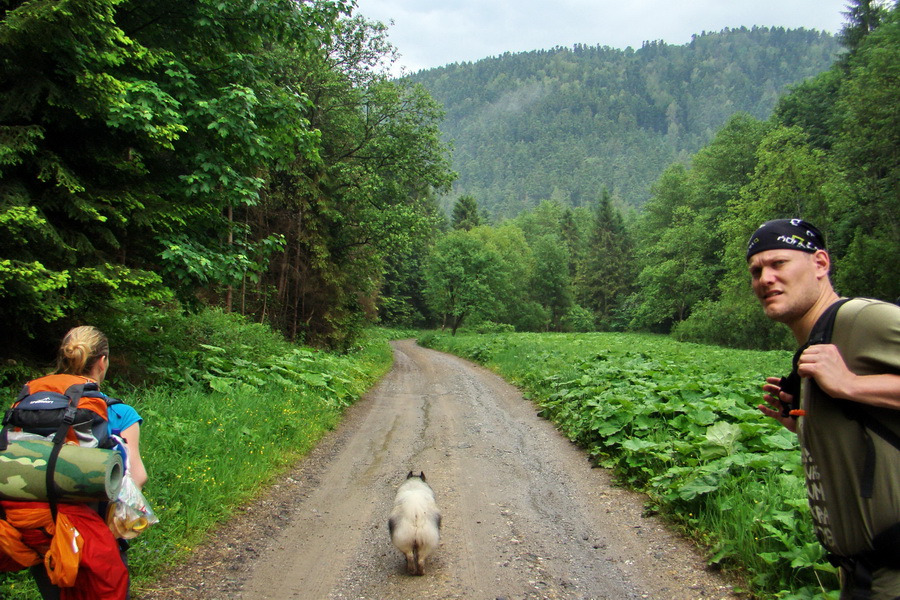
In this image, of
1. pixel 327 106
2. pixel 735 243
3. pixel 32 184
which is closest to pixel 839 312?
pixel 32 184

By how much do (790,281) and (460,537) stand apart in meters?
Result: 4.19

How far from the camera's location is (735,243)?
29.2m

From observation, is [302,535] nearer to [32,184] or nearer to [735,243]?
[32,184]

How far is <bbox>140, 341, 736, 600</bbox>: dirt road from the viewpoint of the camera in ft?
13.7

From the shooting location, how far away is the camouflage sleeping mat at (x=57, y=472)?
2.42 m

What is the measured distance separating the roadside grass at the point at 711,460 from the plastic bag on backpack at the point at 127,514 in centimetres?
430

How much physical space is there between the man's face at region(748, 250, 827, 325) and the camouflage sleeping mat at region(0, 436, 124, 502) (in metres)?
3.10

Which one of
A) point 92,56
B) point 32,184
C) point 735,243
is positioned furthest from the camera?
point 735,243

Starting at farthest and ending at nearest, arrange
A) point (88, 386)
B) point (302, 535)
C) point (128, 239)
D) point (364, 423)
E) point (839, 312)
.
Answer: point (364, 423) < point (128, 239) < point (302, 535) < point (88, 386) < point (839, 312)

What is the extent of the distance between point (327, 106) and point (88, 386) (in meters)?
18.2

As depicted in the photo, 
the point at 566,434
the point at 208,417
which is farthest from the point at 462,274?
the point at 208,417

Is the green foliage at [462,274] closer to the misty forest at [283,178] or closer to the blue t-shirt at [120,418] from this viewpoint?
the misty forest at [283,178]

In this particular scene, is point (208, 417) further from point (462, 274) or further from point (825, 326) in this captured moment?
point (462, 274)

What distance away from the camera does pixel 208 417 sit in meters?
7.06
